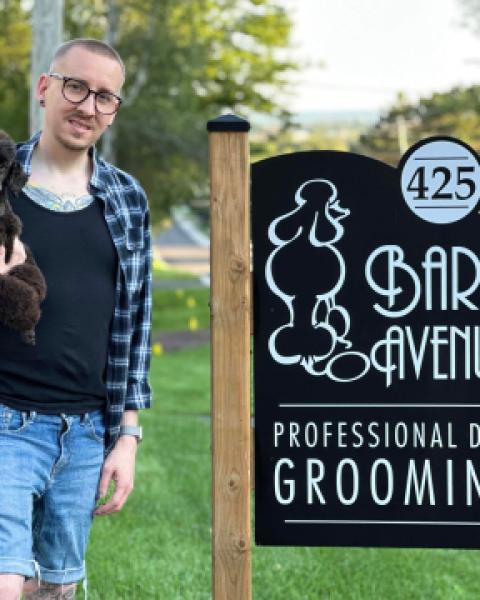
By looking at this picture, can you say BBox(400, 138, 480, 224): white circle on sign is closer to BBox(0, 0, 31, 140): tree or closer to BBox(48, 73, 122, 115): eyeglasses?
BBox(48, 73, 122, 115): eyeglasses

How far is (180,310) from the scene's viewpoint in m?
30.0

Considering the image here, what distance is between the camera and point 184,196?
3862cm

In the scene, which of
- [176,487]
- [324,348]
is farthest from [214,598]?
[176,487]

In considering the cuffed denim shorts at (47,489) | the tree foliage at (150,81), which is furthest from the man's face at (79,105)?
the tree foliage at (150,81)

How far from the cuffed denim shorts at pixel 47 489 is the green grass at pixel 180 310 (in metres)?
21.9

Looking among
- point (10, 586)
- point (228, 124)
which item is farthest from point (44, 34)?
point (10, 586)

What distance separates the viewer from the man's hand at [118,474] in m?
3.74

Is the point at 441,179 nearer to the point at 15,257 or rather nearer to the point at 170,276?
the point at 15,257

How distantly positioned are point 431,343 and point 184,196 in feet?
115

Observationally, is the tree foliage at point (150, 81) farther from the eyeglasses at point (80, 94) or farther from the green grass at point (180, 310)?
the eyeglasses at point (80, 94)

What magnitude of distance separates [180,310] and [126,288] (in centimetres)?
2627

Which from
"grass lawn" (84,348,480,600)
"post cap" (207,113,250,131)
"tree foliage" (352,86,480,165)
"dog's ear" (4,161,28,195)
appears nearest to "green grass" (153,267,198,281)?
"tree foliage" (352,86,480,165)

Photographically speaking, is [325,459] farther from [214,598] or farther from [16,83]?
[16,83]

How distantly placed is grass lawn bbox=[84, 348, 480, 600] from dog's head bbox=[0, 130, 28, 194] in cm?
252
